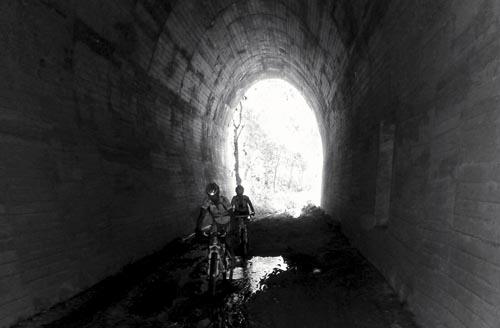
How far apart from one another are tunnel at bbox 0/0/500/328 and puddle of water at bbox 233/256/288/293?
1.70 m

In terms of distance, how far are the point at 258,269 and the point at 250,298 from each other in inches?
62.3

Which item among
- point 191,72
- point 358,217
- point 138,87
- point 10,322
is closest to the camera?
point 10,322

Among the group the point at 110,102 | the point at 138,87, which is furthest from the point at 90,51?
the point at 138,87

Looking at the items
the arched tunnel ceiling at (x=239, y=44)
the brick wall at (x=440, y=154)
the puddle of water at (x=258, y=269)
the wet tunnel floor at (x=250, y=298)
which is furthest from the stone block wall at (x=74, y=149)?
the brick wall at (x=440, y=154)

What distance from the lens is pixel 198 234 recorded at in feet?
17.0

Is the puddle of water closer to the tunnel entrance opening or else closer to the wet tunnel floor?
the wet tunnel floor

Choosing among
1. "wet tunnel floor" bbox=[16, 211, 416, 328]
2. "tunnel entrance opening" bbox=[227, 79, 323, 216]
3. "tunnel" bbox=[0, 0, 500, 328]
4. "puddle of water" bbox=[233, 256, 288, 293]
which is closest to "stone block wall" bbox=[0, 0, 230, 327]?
"tunnel" bbox=[0, 0, 500, 328]

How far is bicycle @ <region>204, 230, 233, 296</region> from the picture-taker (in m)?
4.99

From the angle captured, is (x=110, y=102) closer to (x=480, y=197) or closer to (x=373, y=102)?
(x=373, y=102)

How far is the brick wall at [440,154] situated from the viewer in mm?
2701

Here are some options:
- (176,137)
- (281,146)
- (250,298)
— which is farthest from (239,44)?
(281,146)

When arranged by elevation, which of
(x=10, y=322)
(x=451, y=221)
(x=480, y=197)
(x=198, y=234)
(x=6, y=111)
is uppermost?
(x=6, y=111)

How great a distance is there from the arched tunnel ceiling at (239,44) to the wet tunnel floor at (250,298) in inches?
192

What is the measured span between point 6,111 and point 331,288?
16.7 ft
